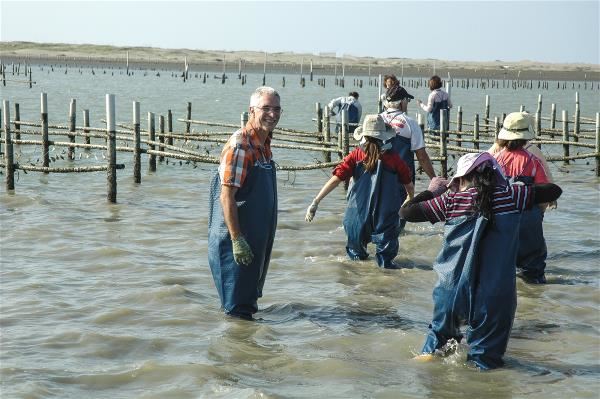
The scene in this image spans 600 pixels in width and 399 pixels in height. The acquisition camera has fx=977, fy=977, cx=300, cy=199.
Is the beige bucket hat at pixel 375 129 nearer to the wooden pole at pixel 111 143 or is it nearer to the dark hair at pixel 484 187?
the dark hair at pixel 484 187

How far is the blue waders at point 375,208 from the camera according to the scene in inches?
357

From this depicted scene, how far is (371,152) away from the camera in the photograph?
8969mm

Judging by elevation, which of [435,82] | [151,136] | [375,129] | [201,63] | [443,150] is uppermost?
[201,63]

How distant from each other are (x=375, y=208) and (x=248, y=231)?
2.34m

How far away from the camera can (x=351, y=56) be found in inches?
6437

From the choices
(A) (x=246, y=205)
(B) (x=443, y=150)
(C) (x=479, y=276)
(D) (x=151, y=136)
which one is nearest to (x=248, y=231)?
(A) (x=246, y=205)

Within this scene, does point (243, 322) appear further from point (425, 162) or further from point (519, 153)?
point (425, 162)

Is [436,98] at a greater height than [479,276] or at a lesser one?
greater

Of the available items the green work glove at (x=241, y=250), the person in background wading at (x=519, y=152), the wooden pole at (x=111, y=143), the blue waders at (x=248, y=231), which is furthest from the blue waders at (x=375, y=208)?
the wooden pole at (x=111, y=143)

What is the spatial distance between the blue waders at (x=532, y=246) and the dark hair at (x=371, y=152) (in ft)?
4.73

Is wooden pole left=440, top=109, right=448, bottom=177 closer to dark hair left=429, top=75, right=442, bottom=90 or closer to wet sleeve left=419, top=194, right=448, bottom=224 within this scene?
dark hair left=429, top=75, right=442, bottom=90

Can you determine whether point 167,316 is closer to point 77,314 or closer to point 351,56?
point 77,314

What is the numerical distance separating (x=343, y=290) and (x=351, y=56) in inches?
6161

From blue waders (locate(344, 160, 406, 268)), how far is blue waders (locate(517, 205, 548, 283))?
3.89 feet
